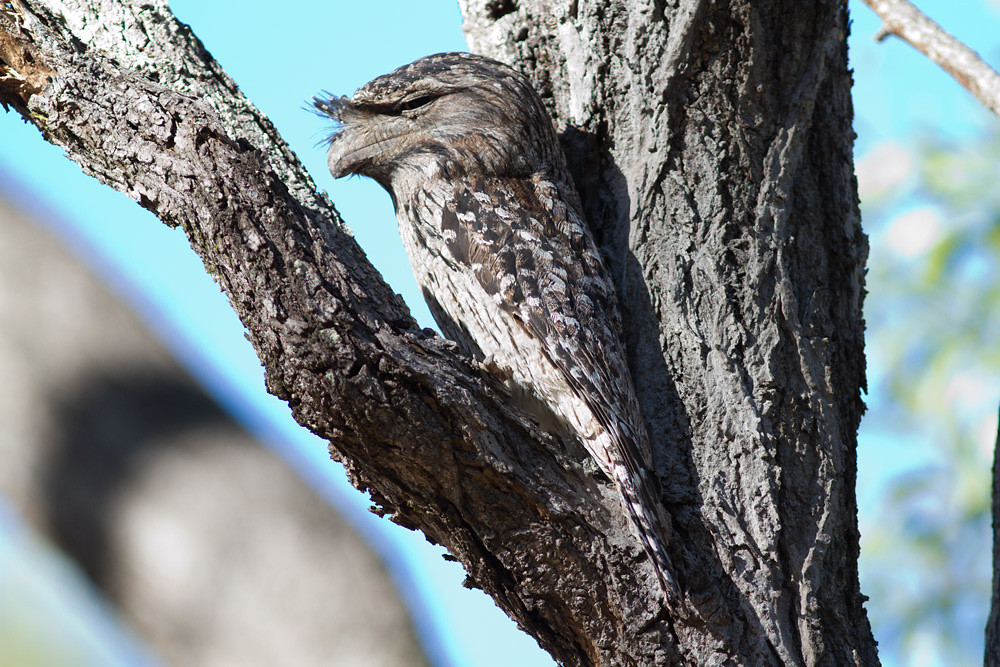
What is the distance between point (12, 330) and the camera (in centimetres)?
86

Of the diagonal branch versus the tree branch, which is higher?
the tree branch

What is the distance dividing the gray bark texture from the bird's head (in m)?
0.16

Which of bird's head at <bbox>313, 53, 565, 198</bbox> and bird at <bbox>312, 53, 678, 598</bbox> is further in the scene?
bird's head at <bbox>313, 53, 565, 198</bbox>

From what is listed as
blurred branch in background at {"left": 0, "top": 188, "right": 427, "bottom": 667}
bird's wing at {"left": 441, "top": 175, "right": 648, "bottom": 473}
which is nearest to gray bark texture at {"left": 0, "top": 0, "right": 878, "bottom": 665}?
bird's wing at {"left": 441, "top": 175, "right": 648, "bottom": 473}

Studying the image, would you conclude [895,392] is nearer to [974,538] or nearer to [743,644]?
[974,538]

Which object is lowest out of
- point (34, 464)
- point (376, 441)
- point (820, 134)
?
point (34, 464)

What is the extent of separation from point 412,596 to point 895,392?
7.11 metres

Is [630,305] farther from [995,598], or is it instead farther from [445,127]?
[995,598]

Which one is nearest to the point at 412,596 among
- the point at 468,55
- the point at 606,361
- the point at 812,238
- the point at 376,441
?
the point at 376,441

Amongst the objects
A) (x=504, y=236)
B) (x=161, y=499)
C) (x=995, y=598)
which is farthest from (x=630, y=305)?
(x=161, y=499)

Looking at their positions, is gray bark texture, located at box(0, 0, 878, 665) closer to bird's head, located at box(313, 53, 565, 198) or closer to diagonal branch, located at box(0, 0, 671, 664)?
diagonal branch, located at box(0, 0, 671, 664)

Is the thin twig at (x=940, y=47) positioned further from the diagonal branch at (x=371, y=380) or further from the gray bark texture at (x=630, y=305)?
the diagonal branch at (x=371, y=380)

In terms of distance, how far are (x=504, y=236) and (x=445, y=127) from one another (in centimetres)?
57

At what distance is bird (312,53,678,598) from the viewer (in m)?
2.38
